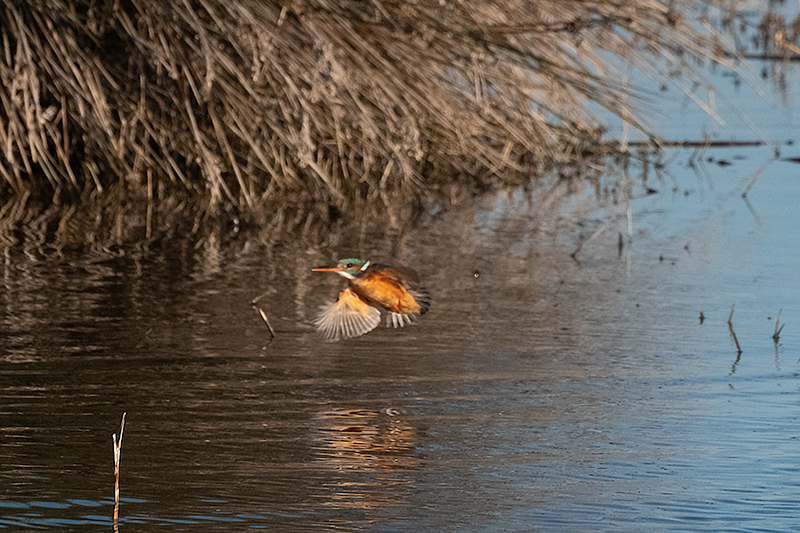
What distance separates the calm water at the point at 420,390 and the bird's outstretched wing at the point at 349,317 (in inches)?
9.6

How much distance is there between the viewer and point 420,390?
444cm

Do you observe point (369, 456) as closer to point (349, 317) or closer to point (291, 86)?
point (349, 317)

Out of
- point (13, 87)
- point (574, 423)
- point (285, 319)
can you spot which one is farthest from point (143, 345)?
point (13, 87)

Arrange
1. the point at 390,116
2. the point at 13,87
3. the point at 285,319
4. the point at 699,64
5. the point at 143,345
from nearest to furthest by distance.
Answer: the point at 143,345 < the point at 285,319 < the point at 13,87 < the point at 390,116 < the point at 699,64

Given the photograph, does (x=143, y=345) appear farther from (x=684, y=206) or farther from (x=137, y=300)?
(x=684, y=206)

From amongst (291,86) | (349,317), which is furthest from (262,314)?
(291,86)

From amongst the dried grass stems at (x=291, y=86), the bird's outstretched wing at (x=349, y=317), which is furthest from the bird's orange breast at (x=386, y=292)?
the dried grass stems at (x=291, y=86)

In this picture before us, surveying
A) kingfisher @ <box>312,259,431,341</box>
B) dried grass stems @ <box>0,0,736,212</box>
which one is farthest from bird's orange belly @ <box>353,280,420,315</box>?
dried grass stems @ <box>0,0,736,212</box>

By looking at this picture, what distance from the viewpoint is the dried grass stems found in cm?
785

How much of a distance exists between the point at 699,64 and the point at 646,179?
6.35 m

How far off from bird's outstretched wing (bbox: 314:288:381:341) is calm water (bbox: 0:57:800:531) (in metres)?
0.24

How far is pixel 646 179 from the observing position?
9.59 m

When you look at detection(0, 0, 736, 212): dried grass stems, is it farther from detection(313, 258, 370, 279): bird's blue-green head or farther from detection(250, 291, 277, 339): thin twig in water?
detection(313, 258, 370, 279): bird's blue-green head

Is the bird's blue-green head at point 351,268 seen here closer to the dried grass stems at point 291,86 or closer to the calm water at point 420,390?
the calm water at point 420,390
